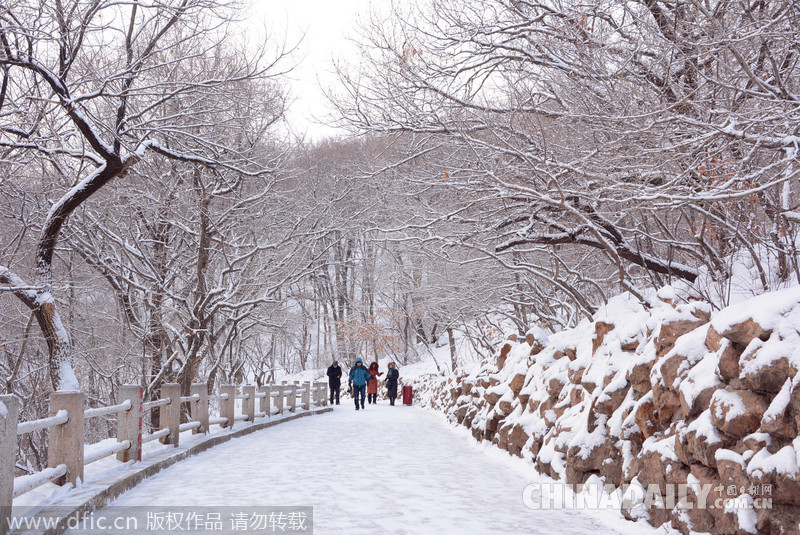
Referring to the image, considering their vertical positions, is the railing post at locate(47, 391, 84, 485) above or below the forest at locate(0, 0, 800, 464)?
below

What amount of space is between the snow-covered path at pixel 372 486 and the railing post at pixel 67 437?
50 centimetres

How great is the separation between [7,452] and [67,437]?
150cm

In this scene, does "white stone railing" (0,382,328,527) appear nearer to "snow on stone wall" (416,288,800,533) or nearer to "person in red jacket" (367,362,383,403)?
"snow on stone wall" (416,288,800,533)

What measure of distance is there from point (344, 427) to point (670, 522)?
34.8ft

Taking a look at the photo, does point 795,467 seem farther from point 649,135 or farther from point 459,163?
point 459,163

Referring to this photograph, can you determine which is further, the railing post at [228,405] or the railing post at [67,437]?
the railing post at [228,405]

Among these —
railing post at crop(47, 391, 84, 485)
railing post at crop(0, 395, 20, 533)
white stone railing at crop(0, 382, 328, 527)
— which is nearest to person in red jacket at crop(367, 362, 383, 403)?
white stone railing at crop(0, 382, 328, 527)

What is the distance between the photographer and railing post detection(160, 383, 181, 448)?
9.19 meters

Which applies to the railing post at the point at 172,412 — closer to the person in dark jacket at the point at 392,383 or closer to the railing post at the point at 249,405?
the railing post at the point at 249,405

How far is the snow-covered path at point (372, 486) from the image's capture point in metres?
5.40

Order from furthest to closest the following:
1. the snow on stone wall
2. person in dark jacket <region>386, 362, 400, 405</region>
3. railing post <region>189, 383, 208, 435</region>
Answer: person in dark jacket <region>386, 362, 400, 405</region> → railing post <region>189, 383, 208, 435</region> → the snow on stone wall

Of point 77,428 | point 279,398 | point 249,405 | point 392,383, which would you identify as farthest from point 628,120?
point 392,383

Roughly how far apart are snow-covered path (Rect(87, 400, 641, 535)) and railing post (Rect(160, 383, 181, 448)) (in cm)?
49

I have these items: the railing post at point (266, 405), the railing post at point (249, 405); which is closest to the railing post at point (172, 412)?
the railing post at point (249, 405)
